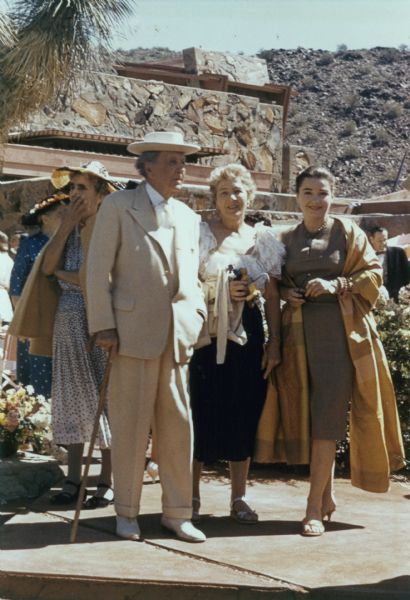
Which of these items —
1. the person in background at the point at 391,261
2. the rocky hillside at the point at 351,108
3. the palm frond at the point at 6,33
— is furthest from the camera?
the rocky hillside at the point at 351,108

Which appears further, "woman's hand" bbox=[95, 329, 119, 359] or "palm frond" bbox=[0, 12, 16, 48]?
"palm frond" bbox=[0, 12, 16, 48]

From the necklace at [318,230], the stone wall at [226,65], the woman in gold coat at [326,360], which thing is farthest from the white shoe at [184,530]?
the stone wall at [226,65]

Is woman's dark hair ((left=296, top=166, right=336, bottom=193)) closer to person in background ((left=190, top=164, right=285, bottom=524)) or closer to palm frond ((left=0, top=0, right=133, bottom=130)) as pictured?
person in background ((left=190, top=164, right=285, bottom=524))

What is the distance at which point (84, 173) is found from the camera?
21.8 feet

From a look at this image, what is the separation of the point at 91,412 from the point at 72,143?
13.1 metres

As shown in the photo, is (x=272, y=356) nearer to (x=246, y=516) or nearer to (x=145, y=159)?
(x=246, y=516)

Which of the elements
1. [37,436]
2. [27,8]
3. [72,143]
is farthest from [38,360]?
[72,143]

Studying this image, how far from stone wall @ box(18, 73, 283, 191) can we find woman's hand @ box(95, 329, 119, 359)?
1479 cm

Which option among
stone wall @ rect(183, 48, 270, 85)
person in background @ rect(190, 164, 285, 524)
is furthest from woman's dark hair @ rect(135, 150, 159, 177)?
stone wall @ rect(183, 48, 270, 85)

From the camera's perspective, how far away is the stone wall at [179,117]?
22.1 m

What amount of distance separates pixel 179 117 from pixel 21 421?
17269 millimetres

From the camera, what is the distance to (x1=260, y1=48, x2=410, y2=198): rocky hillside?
4356 cm

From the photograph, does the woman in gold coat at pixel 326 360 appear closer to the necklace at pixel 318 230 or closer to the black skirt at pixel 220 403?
the necklace at pixel 318 230

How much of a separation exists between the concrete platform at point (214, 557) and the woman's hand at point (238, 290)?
115 cm
